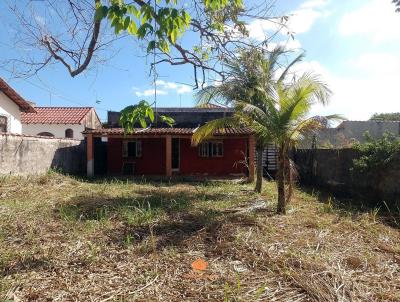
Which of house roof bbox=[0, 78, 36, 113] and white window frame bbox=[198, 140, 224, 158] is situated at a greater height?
house roof bbox=[0, 78, 36, 113]

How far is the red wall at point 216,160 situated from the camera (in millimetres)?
17750

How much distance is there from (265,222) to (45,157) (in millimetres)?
10111

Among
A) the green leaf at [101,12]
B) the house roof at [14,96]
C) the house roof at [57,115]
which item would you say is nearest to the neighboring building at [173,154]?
the house roof at [14,96]

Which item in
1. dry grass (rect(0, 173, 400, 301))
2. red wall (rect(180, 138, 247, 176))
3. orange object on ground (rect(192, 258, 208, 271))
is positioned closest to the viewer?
dry grass (rect(0, 173, 400, 301))

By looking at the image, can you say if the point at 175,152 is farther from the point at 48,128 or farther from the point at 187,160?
the point at 48,128

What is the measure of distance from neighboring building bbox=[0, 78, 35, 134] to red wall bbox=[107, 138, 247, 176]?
183 inches

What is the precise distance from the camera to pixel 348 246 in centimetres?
622

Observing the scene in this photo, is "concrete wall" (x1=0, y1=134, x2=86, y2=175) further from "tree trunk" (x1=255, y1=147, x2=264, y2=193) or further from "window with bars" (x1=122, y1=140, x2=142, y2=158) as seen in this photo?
"tree trunk" (x1=255, y1=147, x2=264, y2=193)

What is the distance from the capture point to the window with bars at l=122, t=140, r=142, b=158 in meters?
18.6

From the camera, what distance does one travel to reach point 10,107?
16688 mm

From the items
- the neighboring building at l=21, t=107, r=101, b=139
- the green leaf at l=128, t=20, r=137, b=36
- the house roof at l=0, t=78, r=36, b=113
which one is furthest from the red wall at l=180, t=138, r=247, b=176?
the green leaf at l=128, t=20, r=137, b=36

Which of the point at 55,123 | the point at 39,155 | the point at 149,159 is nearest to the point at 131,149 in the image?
the point at 149,159

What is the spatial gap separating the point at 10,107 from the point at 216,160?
9.85 meters

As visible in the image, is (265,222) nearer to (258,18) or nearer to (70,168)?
(258,18)
